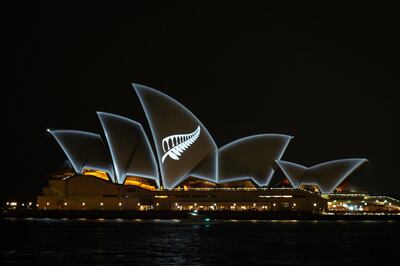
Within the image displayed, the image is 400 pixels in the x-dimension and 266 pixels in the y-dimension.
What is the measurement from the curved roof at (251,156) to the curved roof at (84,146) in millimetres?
10274

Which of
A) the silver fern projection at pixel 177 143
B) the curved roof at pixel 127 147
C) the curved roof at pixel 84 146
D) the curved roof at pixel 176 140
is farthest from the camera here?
the curved roof at pixel 84 146

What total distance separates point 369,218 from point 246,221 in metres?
11.5

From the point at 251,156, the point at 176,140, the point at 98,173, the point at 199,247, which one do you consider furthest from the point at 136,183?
the point at 199,247

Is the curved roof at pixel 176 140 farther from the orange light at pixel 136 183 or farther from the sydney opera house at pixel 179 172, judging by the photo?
the orange light at pixel 136 183

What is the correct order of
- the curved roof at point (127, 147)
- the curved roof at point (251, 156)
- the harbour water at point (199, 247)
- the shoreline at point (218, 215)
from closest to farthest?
the harbour water at point (199, 247), the curved roof at point (127, 147), the curved roof at point (251, 156), the shoreline at point (218, 215)

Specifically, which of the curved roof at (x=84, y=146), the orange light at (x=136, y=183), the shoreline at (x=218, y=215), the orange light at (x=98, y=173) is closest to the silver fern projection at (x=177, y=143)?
A: the curved roof at (x=84, y=146)

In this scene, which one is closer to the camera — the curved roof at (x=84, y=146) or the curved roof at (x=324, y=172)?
the curved roof at (x=84, y=146)

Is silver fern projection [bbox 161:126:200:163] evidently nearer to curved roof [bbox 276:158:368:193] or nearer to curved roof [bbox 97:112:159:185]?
curved roof [bbox 97:112:159:185]

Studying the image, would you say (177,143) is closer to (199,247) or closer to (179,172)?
(179,172)

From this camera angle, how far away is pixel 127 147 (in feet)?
184

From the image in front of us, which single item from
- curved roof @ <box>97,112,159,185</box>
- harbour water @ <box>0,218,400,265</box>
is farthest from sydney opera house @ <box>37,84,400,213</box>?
harbour water @ <box>0,218,400,265</box>

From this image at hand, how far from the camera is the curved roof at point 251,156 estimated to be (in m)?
60.1

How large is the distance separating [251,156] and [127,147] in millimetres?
11491

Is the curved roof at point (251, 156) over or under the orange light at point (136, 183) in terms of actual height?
over
